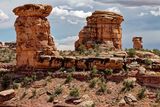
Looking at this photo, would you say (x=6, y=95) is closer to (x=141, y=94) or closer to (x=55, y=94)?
(x=55, y=94)

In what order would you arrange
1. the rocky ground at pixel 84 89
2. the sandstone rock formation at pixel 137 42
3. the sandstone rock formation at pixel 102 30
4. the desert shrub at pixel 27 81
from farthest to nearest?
the sandstone rock formation at pixel 137 42
the sandstone rock formation at pixel 102 30
the desert shrub at pixel 27 81
the rocky ground at pixel 84 89

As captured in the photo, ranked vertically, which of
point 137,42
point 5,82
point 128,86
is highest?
point 137,42

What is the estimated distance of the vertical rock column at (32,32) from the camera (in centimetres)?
5956

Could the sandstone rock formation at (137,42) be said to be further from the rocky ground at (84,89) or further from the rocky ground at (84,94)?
the rocky ground at (84,94)

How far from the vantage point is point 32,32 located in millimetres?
59906

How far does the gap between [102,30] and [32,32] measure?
13563 mm

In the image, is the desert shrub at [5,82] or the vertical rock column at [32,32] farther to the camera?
the vertical rock column at [32,32]

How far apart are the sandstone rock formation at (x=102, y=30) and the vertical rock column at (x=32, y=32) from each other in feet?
36.9

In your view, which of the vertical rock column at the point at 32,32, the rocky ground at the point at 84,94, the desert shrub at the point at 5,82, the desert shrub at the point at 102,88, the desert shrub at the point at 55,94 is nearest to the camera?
the rocky ground at the point at 84,94

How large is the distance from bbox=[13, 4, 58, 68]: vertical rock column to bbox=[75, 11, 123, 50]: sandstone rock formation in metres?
11.3

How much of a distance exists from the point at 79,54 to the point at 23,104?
13.6 meters

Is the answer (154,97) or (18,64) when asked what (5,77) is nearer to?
(18,64)

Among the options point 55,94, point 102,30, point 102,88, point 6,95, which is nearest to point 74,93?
point 55,94

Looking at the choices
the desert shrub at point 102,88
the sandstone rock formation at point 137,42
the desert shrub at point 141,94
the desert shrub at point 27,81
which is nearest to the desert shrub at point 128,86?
the desert shrub at point 141,94
